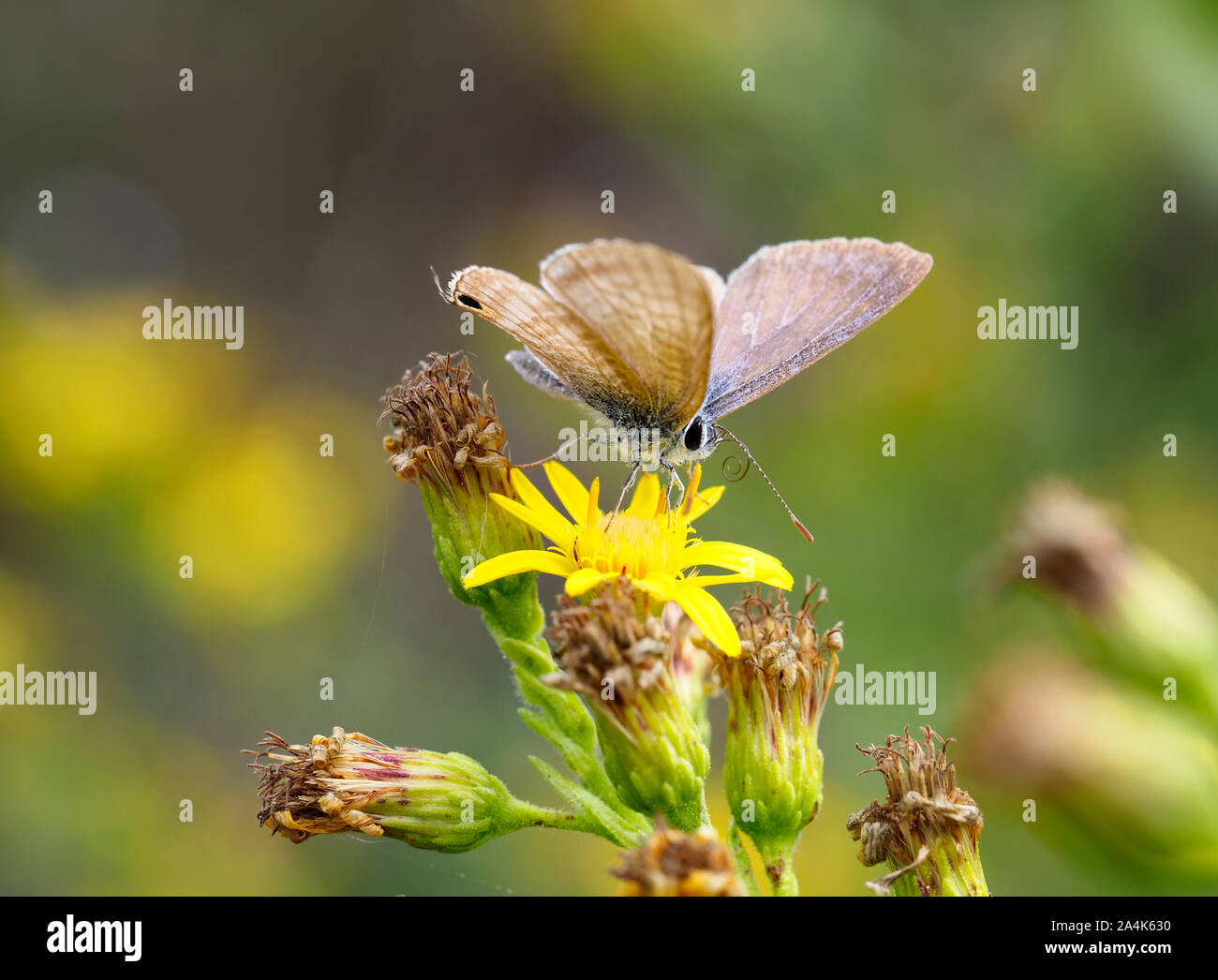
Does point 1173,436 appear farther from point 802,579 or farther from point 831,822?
point 831,822

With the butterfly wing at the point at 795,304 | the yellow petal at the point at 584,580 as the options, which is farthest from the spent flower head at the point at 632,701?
the butterfly wing at the point at 795,304

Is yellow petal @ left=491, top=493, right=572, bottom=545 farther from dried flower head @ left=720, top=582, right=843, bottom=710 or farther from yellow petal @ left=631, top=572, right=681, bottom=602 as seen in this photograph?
dried flower head @ left=720, top=582, right=843, bottom=710

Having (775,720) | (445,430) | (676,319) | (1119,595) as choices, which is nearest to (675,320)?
(676,319)

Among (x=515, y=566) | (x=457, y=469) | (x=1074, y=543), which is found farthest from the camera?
(x=1074, y=543)

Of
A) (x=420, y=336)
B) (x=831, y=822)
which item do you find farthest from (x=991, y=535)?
(x=420, y=336)

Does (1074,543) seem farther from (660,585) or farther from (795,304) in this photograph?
(660,585)

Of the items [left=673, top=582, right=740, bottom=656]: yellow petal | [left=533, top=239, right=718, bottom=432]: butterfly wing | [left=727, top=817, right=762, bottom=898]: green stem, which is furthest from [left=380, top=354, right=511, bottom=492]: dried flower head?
[left=727, top=817, right=762, bottom=898]: green stem
